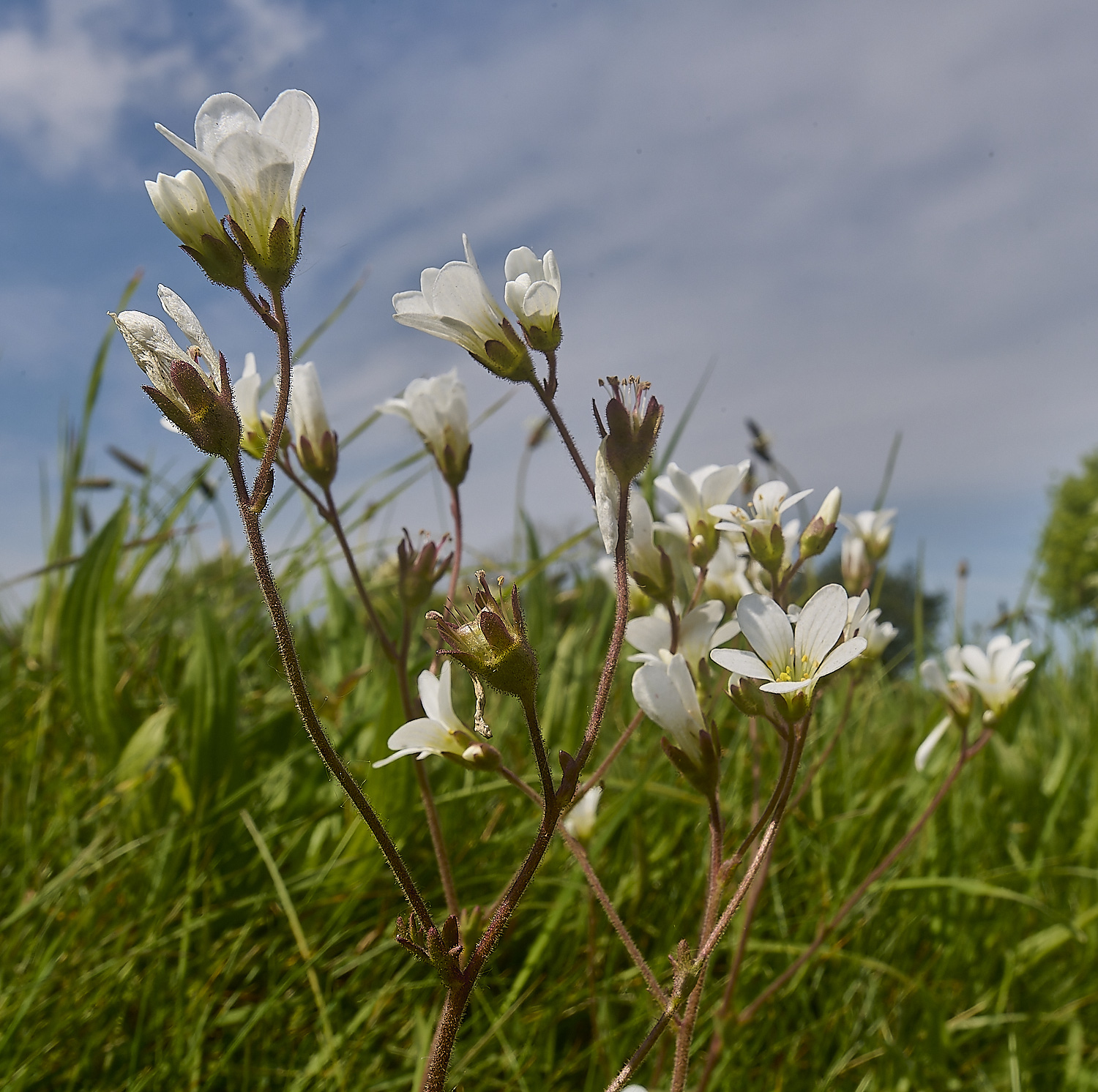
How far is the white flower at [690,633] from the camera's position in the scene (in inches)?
43.6

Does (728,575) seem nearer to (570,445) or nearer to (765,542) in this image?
(765,542)

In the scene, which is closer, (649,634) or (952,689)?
(649,634)

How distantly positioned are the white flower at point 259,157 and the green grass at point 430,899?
2.16 feet

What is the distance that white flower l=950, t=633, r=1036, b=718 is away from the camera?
1541 mm

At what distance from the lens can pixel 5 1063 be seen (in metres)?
1.42

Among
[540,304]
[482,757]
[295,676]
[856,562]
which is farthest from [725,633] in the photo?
[856,562]

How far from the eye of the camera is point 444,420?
134cm

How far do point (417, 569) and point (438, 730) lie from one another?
369 millimetres

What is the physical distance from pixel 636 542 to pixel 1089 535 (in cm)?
2972

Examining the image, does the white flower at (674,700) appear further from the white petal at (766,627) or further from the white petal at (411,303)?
the white petal at (411,303)

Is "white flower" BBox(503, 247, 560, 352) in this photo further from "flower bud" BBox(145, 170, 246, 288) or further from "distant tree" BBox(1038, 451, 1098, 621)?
"distant tree" BBox(1038, 451, 1098, 621)

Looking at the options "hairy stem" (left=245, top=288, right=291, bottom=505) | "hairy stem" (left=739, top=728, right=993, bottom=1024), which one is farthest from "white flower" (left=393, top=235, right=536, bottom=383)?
"hairy stem" (left=739, top=728, right=993, bottom=1024)

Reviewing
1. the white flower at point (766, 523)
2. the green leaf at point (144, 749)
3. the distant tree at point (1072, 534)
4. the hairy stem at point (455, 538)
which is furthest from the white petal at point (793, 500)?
the distant tree at point (1072, 534)

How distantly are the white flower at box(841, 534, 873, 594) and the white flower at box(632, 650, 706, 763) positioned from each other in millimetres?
1126
